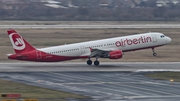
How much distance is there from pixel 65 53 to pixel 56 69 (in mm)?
4703

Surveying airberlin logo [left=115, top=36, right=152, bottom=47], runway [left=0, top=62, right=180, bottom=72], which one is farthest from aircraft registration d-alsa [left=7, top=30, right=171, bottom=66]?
runway [left=0, top=62, right=180, bottom=72]

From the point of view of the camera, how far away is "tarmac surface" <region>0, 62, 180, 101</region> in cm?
4428

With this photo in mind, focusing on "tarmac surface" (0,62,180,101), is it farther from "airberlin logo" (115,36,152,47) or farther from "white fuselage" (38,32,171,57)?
"airberlin logo" (115,36,152,47)

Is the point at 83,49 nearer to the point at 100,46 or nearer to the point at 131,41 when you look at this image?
the point at 100,46

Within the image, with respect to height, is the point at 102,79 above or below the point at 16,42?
below

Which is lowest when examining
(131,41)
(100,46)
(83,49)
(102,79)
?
(102,79)

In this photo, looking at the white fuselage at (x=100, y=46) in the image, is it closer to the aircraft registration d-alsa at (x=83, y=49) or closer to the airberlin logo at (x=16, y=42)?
the aircraft registration d-alsa at (x=83, y=49)

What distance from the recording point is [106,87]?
48.2 meters

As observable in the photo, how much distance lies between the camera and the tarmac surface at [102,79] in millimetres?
44281

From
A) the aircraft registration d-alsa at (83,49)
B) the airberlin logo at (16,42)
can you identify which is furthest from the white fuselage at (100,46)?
the airberlin logo at (16,42)

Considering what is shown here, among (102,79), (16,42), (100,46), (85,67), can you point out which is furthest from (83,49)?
(102,79)

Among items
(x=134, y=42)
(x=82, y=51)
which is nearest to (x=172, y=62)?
(x=134, y=42)

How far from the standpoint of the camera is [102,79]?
53.6m

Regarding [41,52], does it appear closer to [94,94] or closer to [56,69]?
[56,69]
